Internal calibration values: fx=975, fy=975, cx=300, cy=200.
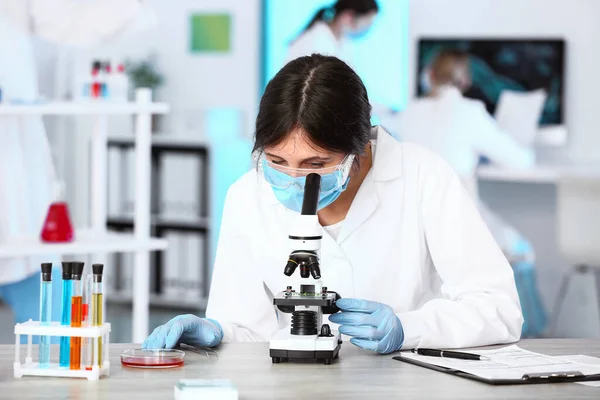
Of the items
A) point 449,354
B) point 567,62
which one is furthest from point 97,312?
point 567,62

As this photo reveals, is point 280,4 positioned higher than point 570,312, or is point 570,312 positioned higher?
point 280,4

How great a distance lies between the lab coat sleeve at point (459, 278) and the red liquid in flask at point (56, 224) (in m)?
1.47

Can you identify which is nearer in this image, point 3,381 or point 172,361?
point 3,381

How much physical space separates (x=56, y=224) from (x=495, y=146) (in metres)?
2.45

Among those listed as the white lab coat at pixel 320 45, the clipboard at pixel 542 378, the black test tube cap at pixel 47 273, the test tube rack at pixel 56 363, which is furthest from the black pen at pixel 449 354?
the white lab coat at pixel 320 45

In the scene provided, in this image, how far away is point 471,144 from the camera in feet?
15.6

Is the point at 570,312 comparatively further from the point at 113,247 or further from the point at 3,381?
the point at 3,381

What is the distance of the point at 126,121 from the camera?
242 inches

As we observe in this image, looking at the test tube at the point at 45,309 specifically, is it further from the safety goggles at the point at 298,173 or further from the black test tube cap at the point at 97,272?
the safety goggles at the point at 298,173

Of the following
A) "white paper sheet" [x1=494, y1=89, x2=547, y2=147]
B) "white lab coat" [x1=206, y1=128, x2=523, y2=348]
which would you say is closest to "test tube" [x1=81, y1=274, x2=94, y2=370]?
"white lab coat" [x1=206, y1=128, x2=523, y2=348]

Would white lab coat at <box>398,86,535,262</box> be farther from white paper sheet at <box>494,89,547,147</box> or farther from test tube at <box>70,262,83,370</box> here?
test tube at <box>70,262,83,370</box>

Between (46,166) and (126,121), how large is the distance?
2879 mm

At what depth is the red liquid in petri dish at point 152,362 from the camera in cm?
165

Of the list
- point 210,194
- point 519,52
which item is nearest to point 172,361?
point 210,194
